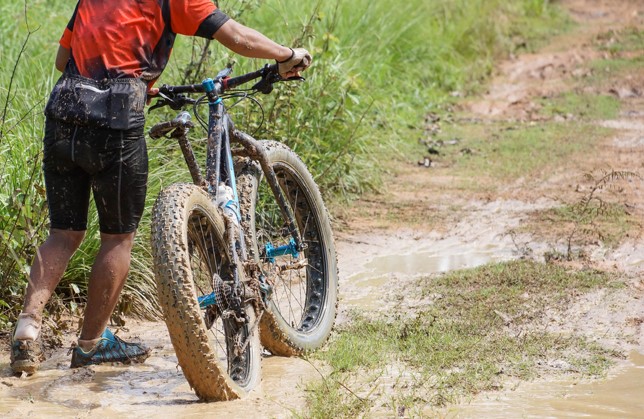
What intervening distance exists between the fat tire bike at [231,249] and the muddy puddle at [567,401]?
2.99 feet

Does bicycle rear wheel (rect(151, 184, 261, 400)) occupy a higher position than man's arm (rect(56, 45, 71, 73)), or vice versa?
man's arm (rect(56, 45, 71, 73))

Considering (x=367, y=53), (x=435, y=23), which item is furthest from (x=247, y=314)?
(x=435, y=23)

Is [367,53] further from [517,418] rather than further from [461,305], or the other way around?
[517,418]

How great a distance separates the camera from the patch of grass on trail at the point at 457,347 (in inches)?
159

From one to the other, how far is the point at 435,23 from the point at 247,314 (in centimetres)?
809

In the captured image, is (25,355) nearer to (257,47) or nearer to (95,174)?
(95,174)

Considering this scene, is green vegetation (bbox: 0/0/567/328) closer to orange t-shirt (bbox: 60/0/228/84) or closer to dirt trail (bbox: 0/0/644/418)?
dirt trail (bbox: 0/0/644/418)

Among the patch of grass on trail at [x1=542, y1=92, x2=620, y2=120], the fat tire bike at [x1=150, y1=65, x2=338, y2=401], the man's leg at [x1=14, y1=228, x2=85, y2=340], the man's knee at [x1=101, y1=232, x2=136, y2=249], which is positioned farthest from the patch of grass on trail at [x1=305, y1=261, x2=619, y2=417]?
the patch of grass on trail at [x1=542, y1=92, x2=620, y2=120]

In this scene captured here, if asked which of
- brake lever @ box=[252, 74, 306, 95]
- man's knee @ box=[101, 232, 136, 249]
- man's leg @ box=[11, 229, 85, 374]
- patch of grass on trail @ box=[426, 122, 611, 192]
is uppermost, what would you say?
patch of grass on trail @ box=[426, 122, 611, 192]

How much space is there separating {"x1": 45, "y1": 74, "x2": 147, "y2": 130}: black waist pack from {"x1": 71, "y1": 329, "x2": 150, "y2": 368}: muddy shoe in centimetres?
98

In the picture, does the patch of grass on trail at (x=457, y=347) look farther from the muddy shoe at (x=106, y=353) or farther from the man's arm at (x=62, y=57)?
the man's arm at (x=62, y=57)

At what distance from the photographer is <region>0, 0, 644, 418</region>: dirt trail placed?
13.0 feet

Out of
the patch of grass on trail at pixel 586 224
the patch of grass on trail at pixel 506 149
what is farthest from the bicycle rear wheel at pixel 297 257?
the patch of grass on trail at pixel 506 149

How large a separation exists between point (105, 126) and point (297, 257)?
4.17 ft
